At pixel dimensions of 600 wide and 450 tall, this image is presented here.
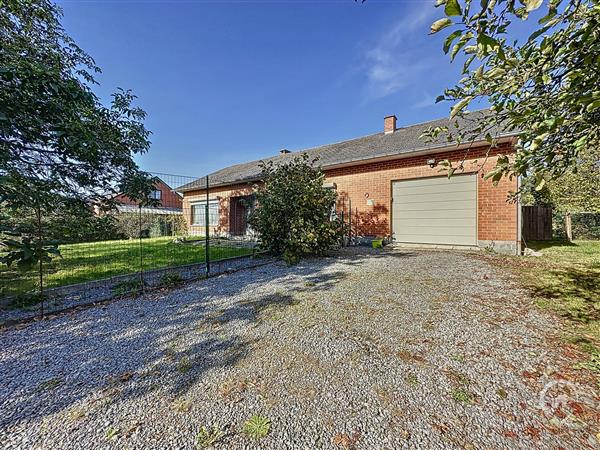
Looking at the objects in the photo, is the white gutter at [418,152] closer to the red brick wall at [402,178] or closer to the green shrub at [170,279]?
the red brick wall at [402,178]

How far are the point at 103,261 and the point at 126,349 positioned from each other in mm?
4586

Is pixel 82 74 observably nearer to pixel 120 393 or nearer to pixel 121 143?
pixel 121 143

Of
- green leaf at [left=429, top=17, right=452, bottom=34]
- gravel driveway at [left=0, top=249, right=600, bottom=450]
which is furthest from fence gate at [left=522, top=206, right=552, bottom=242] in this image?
green leaf at [left=429, top=17, right=452, bottom=34]

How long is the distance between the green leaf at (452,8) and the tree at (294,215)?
19.3 ft

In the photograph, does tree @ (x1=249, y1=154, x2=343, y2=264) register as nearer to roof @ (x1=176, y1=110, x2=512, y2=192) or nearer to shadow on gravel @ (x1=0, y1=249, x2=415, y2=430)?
roof @ (x1=176, y1=110, x2=512, y2=192)

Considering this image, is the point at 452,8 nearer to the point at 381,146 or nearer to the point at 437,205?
the point at 437,205

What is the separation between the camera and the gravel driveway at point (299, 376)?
1.64 metres

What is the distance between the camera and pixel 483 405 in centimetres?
186

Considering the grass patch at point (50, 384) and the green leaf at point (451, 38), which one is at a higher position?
the green leaf at point (451, 38)

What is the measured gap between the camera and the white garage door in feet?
27.4

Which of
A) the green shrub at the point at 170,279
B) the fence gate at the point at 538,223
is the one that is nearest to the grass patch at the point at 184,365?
the green shrub at the point at 170,279

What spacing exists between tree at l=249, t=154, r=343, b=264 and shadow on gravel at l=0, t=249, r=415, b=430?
2.66 metres

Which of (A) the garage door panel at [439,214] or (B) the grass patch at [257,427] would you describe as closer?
(B) the grass patch at [257,427]

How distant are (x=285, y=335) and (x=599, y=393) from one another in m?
2.64
